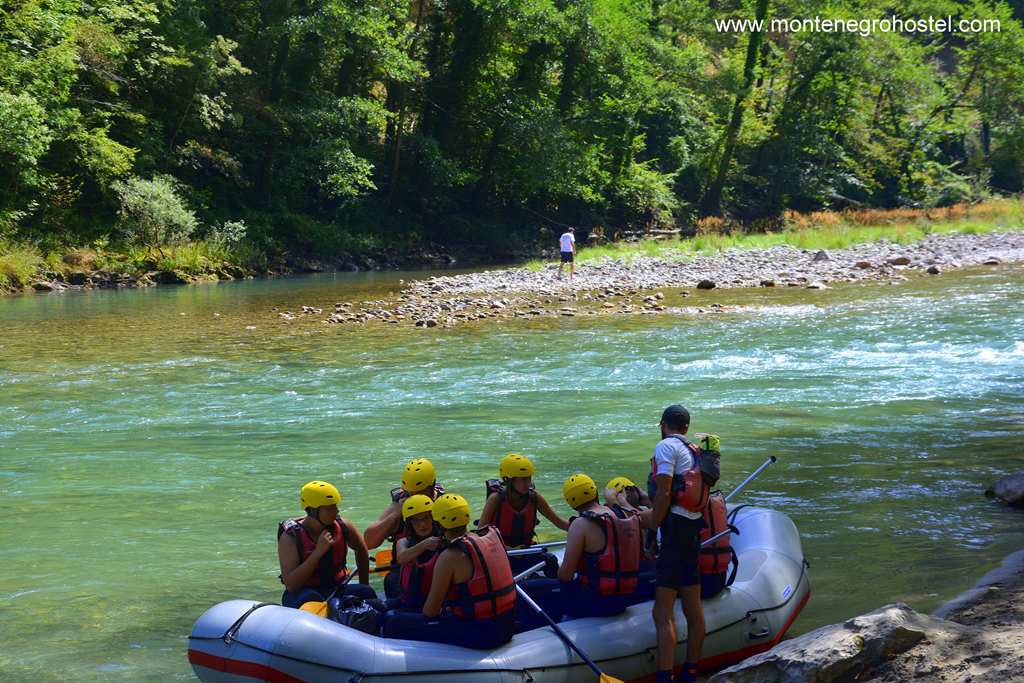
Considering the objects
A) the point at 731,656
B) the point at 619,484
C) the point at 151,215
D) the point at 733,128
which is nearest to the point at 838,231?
the point at 733,128

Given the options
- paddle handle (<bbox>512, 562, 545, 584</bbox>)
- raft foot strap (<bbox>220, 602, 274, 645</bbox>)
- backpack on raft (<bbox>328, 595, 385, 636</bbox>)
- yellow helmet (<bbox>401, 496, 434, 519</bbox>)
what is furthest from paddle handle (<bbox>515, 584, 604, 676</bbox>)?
raft foot strap (<bbox>220, 602, 274, 645</bbox>)

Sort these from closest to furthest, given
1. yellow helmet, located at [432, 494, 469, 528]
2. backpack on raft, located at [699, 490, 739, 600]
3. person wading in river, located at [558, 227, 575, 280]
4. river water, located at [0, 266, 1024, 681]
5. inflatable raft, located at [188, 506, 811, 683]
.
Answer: inflatable raft, located at [188, 506, 811, 683] < yellow helmet, located at [432, 494, 469, 528] < backpack on raft, located at [699, 490, 739, 600] < river water, located at [0, 266, 1024, 681] < person wading in river, located at [558, 227, 575, 280]

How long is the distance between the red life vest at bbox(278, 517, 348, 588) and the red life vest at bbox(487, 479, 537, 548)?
0.97 metres

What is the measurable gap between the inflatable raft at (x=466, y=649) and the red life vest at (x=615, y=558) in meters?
0.17

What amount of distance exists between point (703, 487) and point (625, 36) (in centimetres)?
3378

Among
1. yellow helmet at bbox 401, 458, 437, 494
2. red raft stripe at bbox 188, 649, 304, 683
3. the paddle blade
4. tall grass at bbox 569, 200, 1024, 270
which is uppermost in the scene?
tall grass at bbox 569, 200, 1024, 270

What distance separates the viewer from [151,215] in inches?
1114

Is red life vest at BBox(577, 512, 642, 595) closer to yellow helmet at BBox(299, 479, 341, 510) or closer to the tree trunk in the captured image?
yellow helmet at BBox(299, 479, 341, 510)

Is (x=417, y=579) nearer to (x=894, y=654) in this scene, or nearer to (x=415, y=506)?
(x=415, y=506)

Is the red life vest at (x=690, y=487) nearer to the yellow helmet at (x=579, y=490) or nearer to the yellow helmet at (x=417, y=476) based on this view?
the yellow helmet at (x=579, y=490)

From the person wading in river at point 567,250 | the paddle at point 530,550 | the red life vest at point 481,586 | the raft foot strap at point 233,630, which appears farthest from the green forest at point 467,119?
the red life vest at point 481,586

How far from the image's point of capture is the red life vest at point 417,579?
512 centimetres

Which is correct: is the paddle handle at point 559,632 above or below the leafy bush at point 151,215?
below

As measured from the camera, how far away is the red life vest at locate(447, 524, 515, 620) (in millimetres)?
4816
